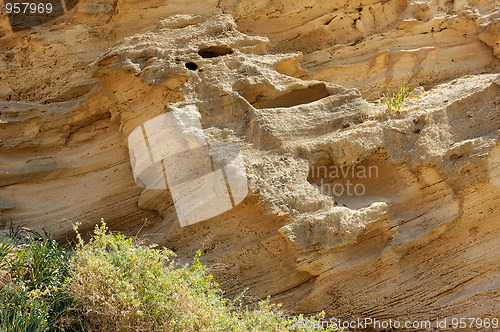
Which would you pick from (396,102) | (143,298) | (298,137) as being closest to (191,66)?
(298,137)

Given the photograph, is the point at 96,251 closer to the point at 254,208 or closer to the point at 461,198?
the point at 254,208

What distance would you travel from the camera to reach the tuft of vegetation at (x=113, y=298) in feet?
17.3

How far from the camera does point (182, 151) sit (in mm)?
6781

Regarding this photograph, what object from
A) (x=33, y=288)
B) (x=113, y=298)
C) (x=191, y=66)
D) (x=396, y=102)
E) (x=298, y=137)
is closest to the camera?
(x=113, y=298)

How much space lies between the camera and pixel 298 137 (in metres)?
6.76

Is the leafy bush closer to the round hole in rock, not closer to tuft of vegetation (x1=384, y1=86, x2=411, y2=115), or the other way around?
the round hole in rock

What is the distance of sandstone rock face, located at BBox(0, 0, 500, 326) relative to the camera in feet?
21.3

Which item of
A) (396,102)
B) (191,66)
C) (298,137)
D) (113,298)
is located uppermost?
(191,66)

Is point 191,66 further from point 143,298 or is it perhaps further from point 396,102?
point 143,298

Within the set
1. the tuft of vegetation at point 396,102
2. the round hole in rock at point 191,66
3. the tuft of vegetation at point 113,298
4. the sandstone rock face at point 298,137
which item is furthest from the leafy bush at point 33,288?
the tuft of vegetation at point 396,102

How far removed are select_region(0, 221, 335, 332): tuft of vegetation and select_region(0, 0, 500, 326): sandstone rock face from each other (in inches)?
33.0

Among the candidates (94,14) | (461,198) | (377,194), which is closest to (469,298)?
(461,198)

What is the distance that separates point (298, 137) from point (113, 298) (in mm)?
2979

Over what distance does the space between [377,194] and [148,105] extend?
128 inches
